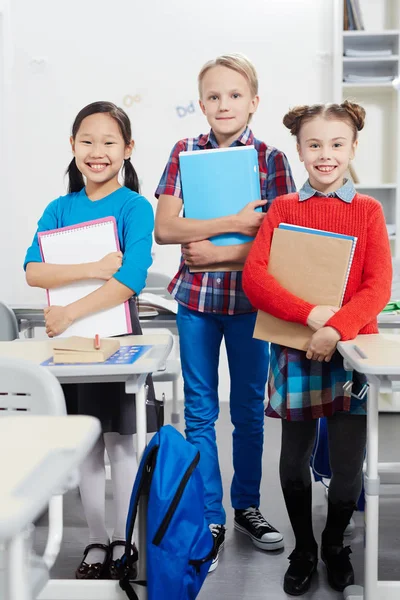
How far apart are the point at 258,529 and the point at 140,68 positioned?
3.24 m

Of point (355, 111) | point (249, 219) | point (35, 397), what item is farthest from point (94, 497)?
point (355, 111)

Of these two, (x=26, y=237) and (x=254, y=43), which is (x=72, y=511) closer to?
(x=26, y=237)

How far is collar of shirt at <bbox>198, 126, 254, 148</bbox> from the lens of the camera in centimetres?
203

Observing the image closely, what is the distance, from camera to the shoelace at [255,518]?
2178 mm

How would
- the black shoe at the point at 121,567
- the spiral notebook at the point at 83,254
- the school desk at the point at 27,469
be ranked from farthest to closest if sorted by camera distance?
the spiral notebook at the point at 83,254, the black shoe at the point at 121,567, the school desk at the point at 27,469

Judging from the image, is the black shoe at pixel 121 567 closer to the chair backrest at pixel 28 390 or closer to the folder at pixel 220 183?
the chair backrest at pixel 28 390

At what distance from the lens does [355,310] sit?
5.64 feet

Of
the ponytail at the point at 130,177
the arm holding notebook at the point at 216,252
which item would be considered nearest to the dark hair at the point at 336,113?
the arm holding notebook at the point at 216,252

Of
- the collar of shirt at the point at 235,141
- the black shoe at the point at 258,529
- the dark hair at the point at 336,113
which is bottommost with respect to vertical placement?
the black shoe at the point at 258,529

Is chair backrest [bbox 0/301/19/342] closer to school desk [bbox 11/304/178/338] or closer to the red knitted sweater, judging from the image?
school desk [bbox 11/304/178/338]

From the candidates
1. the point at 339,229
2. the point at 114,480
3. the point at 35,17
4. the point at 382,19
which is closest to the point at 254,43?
the point at 382,19

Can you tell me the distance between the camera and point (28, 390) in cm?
128

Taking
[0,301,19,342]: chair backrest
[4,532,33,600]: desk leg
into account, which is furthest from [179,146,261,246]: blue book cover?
[4,532,33,600]: desk leg

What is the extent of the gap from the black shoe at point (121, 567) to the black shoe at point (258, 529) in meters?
0.49
